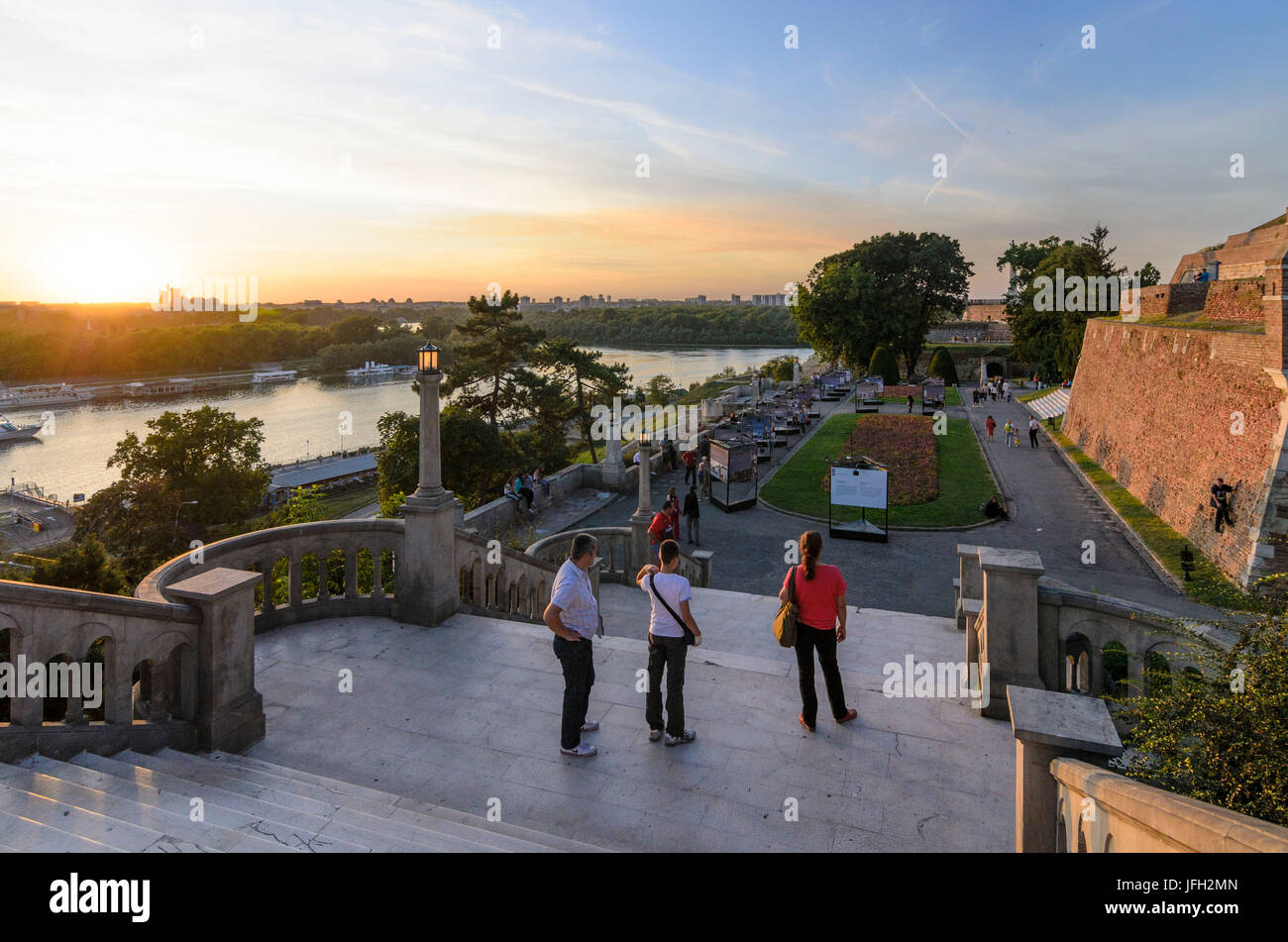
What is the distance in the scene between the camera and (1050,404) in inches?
1593

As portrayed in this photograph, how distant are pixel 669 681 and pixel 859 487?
40.7 feet

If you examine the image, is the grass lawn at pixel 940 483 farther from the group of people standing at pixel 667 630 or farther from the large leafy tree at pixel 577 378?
the group of people standing at pixel 667 630

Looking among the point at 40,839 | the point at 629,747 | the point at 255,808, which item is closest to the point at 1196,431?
the point at 629,747

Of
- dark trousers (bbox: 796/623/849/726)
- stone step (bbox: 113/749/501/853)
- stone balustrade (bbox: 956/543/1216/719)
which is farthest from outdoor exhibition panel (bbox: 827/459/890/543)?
stone step (bbox: 113/749/501/853)

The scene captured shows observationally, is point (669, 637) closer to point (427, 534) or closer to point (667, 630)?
point (667, 630)

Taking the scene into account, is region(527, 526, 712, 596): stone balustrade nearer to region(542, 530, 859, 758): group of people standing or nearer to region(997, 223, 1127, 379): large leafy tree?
region(542, 530, 859, 758): group of people standing

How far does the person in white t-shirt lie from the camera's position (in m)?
4.96

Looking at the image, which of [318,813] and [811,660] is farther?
[811,660]

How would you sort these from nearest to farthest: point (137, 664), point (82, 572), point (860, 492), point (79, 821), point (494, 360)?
point (79, 821)
point (137, 664)
point (82, 572)
point (860, 492)
point (494, 360)

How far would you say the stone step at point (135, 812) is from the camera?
3.16 meters

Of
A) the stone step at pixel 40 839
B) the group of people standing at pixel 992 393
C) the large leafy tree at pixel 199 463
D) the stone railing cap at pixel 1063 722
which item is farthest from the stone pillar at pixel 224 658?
the group of people standing at pixel 992 393
